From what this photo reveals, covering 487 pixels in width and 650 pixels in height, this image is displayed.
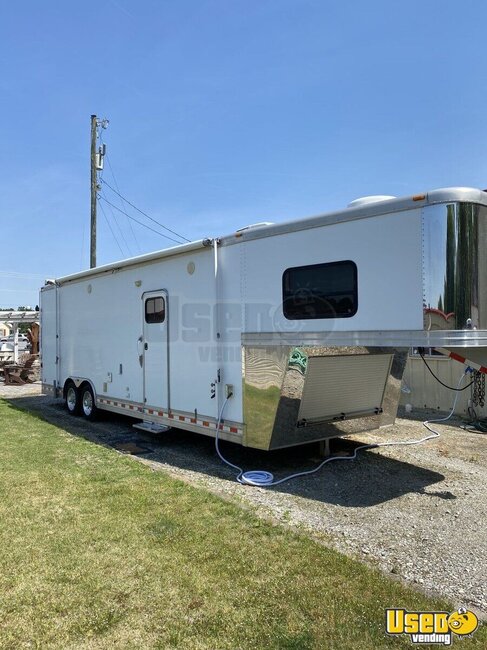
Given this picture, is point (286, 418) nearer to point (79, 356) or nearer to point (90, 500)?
point (90, 500)

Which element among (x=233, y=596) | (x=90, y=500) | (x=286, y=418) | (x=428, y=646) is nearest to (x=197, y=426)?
(x=286, y=418)

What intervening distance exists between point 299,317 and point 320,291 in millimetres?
360

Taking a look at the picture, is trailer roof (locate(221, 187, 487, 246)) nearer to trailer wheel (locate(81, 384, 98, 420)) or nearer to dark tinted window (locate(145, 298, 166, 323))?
dark tinted window (locate(145, 298, 166, 323))

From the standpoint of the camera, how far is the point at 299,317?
17.2 feet

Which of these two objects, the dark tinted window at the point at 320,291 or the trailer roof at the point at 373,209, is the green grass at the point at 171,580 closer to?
the dark tinted window at the point at 320,291

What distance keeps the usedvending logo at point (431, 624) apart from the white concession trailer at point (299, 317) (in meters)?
2.07

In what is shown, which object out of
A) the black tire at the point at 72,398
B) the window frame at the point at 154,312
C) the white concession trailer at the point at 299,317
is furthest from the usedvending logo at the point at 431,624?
the black tire at the point at 72,398

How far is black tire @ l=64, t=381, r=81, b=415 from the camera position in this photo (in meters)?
9.81

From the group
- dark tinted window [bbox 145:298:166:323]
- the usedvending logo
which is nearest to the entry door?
dark tinted window [bbox 145:298:166:323]

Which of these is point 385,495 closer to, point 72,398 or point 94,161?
point 72,398

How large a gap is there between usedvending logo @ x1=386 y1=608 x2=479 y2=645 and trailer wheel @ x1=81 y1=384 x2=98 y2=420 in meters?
7.15

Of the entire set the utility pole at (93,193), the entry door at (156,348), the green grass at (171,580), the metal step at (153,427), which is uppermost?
the utility pole at (93,193)

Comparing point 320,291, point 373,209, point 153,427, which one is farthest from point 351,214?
point 153,427

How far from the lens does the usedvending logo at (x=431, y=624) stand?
2768 mm
